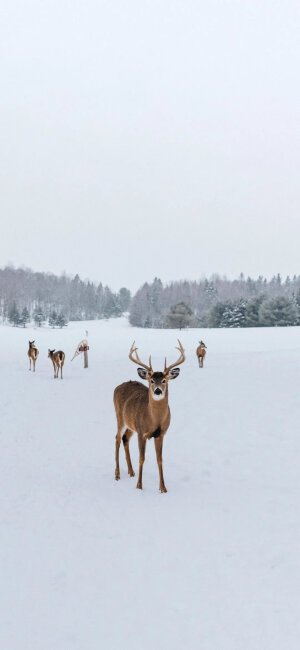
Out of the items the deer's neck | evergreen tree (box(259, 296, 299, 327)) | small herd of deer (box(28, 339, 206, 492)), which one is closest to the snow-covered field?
small herd of deer (box(28, 339, 206, 492))

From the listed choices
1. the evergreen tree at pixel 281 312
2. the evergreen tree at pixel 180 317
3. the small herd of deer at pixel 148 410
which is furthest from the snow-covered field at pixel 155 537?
the evergreen tree at pixel 180 317

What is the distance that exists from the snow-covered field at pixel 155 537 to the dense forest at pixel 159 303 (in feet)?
202

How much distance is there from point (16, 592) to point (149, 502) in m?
2.69

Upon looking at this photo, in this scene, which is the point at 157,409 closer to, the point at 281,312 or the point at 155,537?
the point at 155,537

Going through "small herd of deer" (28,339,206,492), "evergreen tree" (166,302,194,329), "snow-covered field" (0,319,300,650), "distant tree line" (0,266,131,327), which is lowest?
"snow-covered field" (0,319,300,650)

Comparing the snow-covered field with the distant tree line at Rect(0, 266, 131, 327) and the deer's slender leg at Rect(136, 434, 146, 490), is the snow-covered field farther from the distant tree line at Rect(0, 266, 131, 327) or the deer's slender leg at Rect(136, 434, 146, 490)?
the distant tree line at Rect(0, 266, 131, 327)

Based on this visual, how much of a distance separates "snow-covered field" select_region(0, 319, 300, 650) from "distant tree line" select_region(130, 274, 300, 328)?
193ft

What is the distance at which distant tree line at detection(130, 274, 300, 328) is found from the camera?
2742 inches

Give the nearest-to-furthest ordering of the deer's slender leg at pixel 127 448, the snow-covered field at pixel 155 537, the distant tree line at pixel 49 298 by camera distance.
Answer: the snow-covered field at pixel 155 537 < the deer's slender leg at pixel 127 448 < the distant tree line at pixel 49 298

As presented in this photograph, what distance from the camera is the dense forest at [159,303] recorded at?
7362 cm

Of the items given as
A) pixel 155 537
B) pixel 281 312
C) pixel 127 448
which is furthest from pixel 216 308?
pixel 155 537

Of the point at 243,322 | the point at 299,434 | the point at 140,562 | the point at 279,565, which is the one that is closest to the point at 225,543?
the point at 279,565

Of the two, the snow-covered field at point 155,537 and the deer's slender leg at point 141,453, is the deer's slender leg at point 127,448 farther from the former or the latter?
the deer's slender leg at point 141,453

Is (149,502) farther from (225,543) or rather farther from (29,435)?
(29,435)
